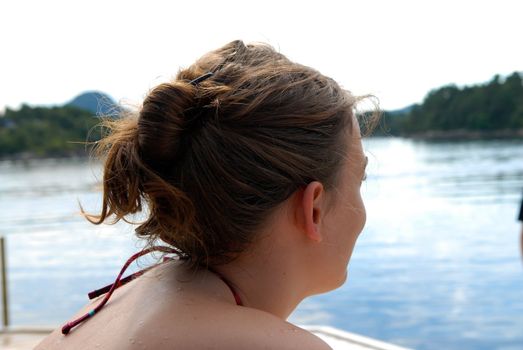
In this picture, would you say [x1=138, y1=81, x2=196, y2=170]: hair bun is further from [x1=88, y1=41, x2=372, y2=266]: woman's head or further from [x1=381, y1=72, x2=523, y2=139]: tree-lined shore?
[x1=381, y1=72, x2=523, y2=139]: tree-lined shore

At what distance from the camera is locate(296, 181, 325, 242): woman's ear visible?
1100 mm

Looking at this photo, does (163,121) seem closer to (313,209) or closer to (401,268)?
(313,209)

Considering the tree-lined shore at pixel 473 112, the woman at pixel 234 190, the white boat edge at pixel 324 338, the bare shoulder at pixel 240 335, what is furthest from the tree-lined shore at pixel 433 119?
the bare shoulder at pixel 240 335

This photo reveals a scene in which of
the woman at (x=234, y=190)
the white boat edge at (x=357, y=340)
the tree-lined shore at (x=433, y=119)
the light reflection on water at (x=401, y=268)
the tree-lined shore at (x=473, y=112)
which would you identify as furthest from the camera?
the tree-lined shore at (x=433, y=119)

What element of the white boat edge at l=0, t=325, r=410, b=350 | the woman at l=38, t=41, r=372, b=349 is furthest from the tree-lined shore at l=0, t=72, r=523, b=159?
the woman at l=38, t=41, r=372, b=349

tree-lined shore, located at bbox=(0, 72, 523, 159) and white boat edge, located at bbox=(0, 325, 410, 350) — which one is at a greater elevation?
white boat edge, located at bbox=(0, 325, 410, 350)

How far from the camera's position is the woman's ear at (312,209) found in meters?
1.10

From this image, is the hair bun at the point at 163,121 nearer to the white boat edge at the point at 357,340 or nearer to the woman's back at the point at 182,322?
the woman's back at the point at 182,322

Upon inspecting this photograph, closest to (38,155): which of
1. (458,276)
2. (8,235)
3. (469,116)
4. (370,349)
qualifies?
(469,116)

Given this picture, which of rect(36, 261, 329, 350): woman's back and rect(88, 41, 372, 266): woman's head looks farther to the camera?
rect(88, 41, 372, 266): woman's head

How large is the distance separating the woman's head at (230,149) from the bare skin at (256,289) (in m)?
0.03

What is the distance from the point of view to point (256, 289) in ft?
3.72

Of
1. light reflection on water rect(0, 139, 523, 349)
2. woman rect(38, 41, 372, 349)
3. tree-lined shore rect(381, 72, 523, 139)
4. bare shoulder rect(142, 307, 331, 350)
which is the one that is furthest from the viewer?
tree-lined shore rect(381, 72, 523, 139)

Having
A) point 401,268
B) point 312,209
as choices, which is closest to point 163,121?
point 312,209
